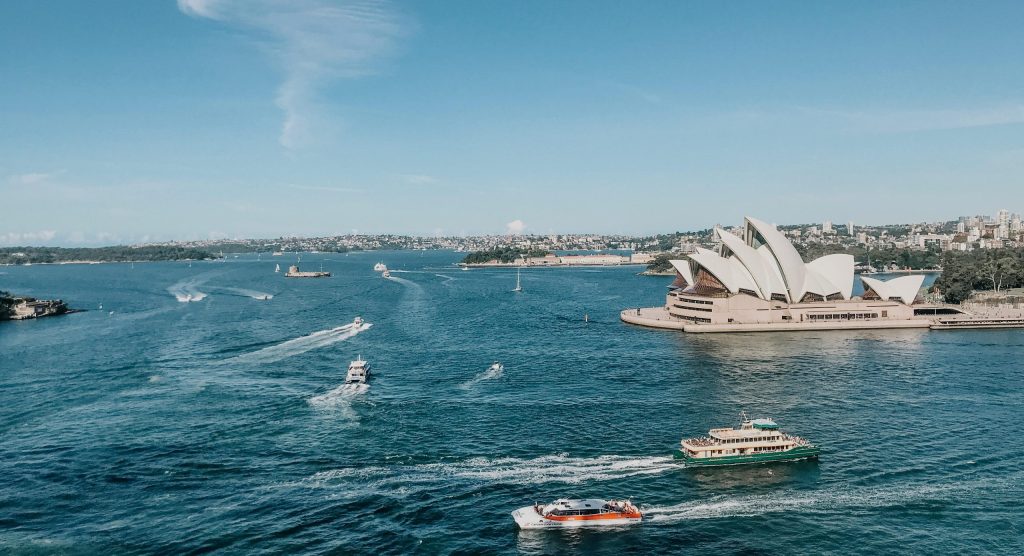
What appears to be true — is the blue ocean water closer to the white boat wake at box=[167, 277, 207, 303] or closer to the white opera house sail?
the white opera house sail

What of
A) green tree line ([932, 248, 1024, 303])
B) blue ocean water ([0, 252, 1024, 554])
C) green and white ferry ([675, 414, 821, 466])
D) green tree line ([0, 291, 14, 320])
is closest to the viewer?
blue ocean water ([0, 252, 1024, 554])

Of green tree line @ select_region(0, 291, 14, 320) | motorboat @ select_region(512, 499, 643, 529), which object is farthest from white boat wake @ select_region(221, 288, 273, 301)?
motorboat @ select_region(512, 499, 643, 529)

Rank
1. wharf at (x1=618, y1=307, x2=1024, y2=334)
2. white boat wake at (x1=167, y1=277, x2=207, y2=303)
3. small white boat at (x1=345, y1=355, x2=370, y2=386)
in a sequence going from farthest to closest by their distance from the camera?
white boat wake at (x1=167, y1=277, x2=207, y2=303), wharf at (x1=618, y1=307, x2=1024, y2=334), small white boat at (x1=345, y1=355, x2=370, y2=386)

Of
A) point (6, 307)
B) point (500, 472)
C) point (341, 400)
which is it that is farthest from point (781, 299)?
point (6, 307)

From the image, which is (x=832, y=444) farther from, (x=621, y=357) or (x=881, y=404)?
(x=621, y=357)

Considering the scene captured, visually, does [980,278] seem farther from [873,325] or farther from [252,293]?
[252,293]

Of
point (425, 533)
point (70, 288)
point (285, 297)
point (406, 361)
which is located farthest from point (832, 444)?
point (70, 288)

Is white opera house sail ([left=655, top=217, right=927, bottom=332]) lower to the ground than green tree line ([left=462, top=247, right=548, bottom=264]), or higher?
lower

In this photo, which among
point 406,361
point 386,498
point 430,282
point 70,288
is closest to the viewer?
point 386,498
